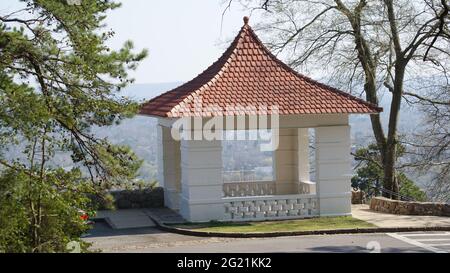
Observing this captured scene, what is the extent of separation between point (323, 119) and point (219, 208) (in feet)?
12.1

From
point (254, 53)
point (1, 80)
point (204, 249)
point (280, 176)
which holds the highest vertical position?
point (254, 53)

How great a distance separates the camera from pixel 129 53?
10.8 meters

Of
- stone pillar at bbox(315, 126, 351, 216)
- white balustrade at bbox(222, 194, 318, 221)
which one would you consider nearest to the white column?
stone pillar at bbox(315, 126, 351, 216)

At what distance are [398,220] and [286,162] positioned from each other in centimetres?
450

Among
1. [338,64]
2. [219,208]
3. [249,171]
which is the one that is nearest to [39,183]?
[219,208]

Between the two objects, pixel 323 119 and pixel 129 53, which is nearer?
pixel 129 53

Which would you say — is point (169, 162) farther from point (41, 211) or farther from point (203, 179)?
point (41, 211)

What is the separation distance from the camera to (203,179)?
1917 centimetres

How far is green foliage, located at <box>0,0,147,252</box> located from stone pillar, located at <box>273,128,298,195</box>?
38.9 feet

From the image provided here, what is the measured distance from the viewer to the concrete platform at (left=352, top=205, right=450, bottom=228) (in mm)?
18562

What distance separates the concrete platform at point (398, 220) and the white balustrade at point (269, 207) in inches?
53.4

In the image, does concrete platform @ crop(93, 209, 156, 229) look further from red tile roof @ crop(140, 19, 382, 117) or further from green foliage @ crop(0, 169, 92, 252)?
green foliage @ crop(0, 169, 92, 252)
